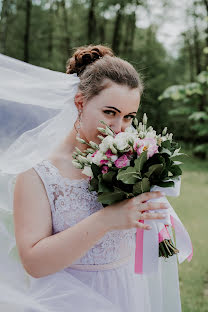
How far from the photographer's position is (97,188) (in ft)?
5.37

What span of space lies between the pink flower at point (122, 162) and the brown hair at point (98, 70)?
1.37ft

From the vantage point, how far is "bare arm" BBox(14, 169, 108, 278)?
5.05ft

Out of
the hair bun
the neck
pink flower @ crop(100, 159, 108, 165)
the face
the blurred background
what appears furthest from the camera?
the blurred background

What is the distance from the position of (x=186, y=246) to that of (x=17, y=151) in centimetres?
109

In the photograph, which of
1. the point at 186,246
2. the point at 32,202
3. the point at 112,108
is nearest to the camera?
the point at 32,202

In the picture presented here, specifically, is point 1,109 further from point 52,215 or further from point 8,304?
point 8,304

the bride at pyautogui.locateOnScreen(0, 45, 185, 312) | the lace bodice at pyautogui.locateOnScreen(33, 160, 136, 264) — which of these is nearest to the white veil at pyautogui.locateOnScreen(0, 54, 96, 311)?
the bride at pyautogui.locateOnScreen(0, 45, 185, 312)

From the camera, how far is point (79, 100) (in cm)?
195

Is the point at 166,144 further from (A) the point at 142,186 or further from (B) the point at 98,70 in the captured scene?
(B) the point at 98,70

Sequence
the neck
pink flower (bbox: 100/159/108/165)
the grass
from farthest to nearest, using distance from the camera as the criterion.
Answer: the grass, the neck, pink flower (bbox: 100/159/108/165)

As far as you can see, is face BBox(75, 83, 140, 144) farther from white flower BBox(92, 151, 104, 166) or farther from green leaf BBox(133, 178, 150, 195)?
green leaf BBox(133, 178, 150, 195)

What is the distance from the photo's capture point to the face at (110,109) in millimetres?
1797

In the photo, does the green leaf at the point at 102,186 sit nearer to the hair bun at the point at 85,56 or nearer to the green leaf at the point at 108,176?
the green leaf at the point at 108,176

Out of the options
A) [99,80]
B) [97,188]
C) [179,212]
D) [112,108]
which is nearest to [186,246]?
[97,188]
